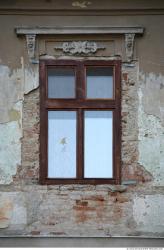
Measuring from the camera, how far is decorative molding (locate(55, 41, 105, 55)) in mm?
7602

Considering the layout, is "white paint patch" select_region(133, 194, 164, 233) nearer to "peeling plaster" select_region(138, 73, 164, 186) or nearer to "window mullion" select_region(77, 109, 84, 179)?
"peeling plaster" select_region(138, 73, 164, 186)

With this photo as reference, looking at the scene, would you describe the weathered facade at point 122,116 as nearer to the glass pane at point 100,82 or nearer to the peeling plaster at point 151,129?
the peeling plaster at point 151,129

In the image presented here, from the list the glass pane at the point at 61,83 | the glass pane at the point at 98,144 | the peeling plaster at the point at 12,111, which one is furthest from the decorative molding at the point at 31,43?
the glass pane at the point at 98,144

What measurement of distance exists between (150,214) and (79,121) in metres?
1.48

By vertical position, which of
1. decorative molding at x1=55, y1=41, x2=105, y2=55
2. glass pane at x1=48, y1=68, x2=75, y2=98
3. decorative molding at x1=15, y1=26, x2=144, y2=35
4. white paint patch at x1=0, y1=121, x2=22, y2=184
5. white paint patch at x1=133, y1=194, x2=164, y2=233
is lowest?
white paint patch at x1=133, y1=194, x2=164, y2=233

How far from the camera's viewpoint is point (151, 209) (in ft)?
24.4

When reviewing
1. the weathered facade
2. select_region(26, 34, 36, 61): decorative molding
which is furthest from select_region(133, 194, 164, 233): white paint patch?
select_region(26, 34, 36, 61): decorative molding

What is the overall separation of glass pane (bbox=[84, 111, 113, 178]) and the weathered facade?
174mm

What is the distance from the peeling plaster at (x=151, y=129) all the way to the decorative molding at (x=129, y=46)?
11.1 inches

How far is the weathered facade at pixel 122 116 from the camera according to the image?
7.45 m

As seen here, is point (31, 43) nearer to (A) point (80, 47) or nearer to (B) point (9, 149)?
(A) point (80, 47)

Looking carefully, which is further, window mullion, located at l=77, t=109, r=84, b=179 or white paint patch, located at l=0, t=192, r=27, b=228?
window mullion, located at l=77, t=109, r=84, b=179

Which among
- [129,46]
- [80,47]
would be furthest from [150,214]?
[80,47]

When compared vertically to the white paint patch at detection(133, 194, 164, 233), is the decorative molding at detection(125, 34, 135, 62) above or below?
above
